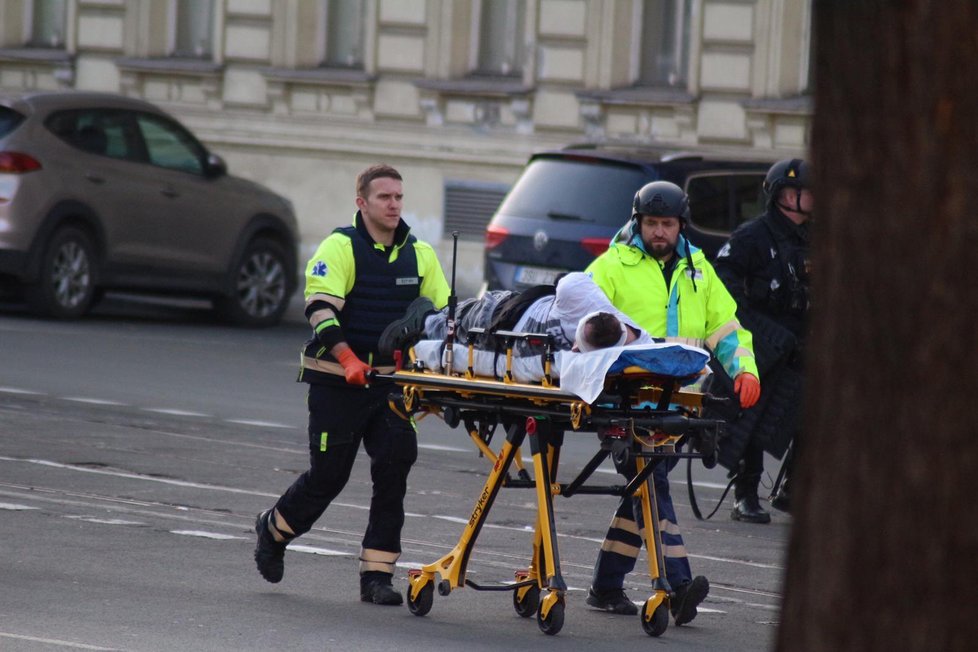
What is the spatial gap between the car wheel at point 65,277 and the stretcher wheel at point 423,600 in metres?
10.3

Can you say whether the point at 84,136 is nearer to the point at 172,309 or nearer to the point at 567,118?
the point at 172,309

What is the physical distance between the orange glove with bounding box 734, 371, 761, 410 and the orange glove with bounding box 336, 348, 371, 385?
146 centimetres

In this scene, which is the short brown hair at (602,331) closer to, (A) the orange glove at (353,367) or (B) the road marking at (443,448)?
(A) the orange glove at (353,367)

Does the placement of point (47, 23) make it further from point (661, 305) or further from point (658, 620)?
point (658, 620)

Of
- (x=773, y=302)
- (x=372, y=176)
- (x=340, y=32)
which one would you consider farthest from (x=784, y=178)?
(x=340, y=32)

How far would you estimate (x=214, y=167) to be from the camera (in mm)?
18766

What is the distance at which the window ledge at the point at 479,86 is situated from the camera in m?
24.6

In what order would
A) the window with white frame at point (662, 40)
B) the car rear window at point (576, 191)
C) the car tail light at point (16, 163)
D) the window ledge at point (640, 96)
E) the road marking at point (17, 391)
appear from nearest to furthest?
the road marking at point (17, 391) → the car rear window at point (576, 191) → the car tail light at point (16, 163) → the window ledge at point (640, 96) → the window with white frame at point (662, 40)

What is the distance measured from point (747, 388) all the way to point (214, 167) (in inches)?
453

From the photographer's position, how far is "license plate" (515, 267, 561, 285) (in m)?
15.6

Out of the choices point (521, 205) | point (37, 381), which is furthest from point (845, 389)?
point (521, 205)

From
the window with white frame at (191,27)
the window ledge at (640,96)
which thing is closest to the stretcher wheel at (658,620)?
the window ledge at (640,96)

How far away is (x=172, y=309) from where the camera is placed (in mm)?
20406

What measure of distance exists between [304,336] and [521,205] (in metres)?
3.68
